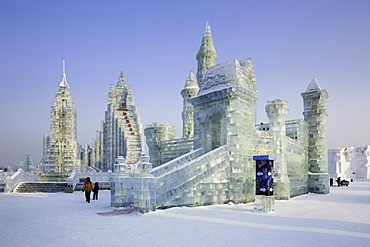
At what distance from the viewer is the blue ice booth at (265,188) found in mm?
12133

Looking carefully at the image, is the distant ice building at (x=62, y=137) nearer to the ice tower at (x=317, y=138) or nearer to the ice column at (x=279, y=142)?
the ice tower at (x=317, y=138)

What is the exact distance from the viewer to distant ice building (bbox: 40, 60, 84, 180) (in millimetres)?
47875

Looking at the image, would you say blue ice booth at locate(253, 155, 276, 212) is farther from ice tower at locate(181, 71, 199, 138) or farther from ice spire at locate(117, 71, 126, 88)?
ice spire at locate(117, 71, 126, 88)

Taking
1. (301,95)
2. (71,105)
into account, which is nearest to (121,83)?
(71,105)

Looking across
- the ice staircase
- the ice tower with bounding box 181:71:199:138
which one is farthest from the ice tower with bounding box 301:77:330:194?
the ice staircase

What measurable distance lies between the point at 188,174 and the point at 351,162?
5682 centimetres

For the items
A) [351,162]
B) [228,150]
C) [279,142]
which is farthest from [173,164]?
[351,162]

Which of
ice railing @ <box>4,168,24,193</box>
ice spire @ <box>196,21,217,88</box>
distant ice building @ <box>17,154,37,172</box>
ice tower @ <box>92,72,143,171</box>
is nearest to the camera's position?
ice railing @ <box>4,168,24,193</box>

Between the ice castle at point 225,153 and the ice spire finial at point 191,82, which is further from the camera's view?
the ice spire finial at point 191,82

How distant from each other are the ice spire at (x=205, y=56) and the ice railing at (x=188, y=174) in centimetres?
2217

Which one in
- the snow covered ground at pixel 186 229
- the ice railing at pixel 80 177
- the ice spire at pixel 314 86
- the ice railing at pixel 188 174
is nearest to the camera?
the snow covered ground at pixel 186 229

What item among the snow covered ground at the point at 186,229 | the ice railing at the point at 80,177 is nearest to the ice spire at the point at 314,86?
the snow covered ground at the point at 186,229

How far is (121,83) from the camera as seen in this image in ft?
234

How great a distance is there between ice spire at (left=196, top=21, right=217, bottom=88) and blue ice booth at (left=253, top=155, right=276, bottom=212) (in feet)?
78.0
